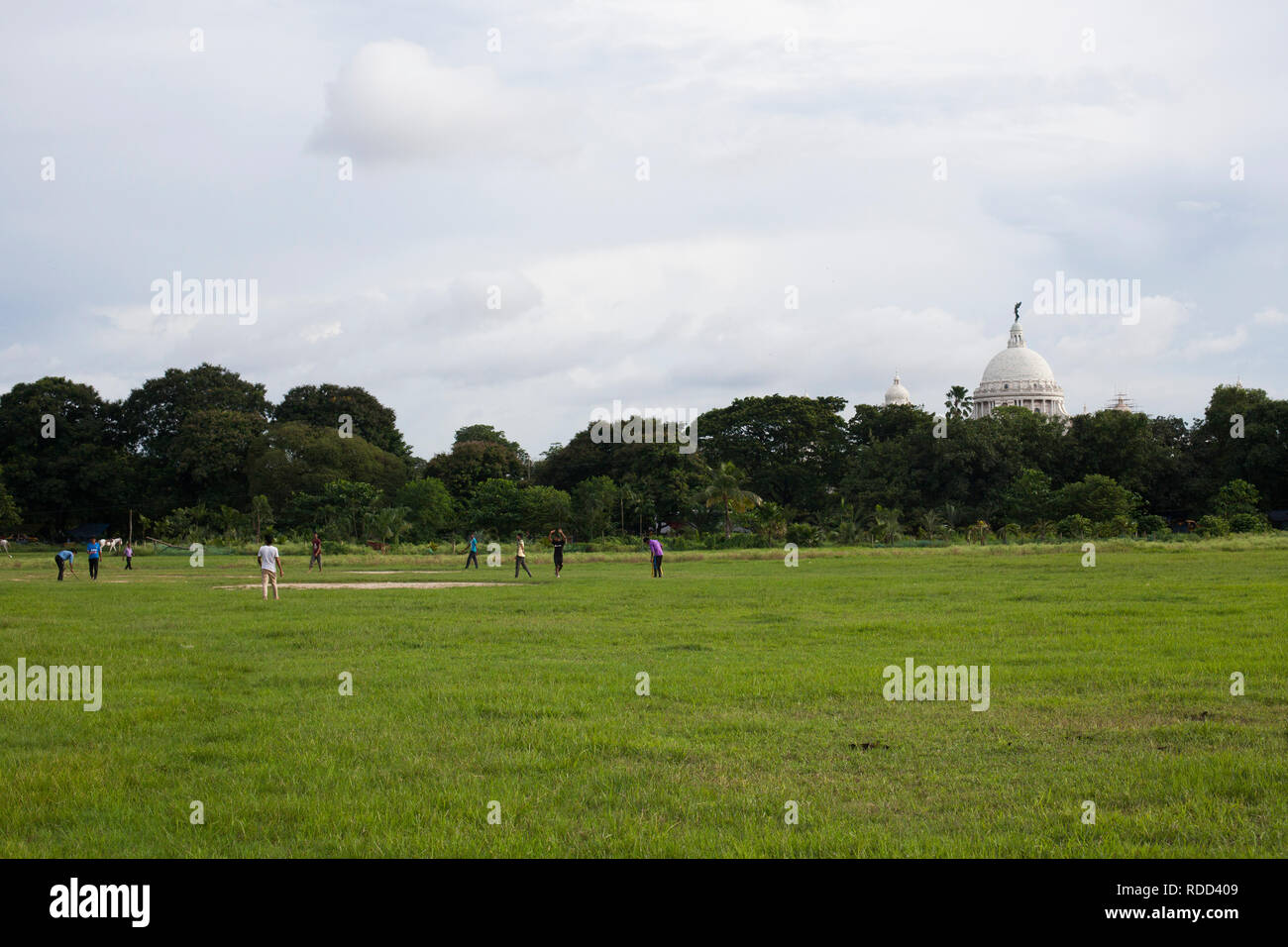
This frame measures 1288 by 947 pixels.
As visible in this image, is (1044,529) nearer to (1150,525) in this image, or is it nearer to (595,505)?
(1150,525)

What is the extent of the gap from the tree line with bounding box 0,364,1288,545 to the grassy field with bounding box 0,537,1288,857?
128 feet

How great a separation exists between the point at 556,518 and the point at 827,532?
47.6 ft

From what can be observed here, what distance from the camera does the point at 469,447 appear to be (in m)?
68.7

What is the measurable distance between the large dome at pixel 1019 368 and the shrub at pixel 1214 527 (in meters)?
65.9

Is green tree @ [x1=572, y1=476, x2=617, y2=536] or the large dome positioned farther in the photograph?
the large dome

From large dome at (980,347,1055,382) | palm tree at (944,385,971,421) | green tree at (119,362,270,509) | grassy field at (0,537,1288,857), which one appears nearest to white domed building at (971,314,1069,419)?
large dome at (980,347,1055,382)

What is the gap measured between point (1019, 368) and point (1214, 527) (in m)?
69.2

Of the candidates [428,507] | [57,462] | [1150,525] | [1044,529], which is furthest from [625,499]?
[57,462]

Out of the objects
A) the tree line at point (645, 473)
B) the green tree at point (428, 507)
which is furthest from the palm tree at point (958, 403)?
the green tree at point (428, 507)

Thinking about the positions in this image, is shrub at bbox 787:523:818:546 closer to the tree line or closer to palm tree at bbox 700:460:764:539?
the tree line

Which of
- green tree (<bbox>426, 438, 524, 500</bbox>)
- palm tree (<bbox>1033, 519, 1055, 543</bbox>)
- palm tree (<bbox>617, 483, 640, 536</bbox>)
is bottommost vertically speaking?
palm tree (<bbox>1033, 519, 1055, 543</bbox>)

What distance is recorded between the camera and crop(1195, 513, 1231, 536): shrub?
157 feet

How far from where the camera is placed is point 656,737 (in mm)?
7805
